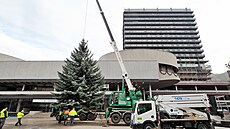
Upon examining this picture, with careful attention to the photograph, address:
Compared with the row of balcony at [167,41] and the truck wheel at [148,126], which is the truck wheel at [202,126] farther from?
the row of balcony at [167,41]

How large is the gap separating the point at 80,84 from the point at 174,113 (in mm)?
8668

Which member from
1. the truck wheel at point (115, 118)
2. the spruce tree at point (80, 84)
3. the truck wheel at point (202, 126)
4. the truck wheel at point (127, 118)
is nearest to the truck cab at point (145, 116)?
the truck wheel at point (202, 126)

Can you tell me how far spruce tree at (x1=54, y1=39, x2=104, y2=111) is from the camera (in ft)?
46.6

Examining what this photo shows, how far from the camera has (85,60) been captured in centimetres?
1602

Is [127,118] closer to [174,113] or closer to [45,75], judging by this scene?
[174,113]

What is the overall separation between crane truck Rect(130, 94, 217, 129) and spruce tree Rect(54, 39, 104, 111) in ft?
19.1

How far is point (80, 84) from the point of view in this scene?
14383 mm

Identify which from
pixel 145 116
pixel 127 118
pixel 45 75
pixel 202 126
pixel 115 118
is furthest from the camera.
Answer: pixel 45 75

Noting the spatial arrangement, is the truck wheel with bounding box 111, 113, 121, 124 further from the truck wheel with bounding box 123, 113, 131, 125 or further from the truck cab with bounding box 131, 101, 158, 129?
the truck cab with bounding box 131, 101, 158, 129

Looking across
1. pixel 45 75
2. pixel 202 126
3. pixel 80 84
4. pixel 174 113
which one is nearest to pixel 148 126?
pixel 174 113

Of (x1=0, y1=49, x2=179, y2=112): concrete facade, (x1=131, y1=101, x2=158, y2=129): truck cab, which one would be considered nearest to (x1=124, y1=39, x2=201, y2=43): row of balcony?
(x1=0, y1=49, x2=179, y2=112): concrete facade

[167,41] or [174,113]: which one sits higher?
[167,41]

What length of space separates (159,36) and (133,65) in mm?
60126

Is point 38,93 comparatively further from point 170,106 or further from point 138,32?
point 138,32
